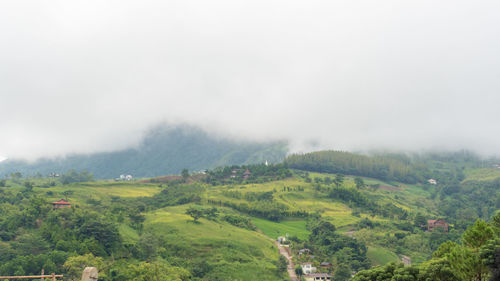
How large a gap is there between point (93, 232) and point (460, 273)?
5381 cm

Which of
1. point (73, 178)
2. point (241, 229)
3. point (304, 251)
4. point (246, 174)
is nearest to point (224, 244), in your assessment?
point (241, 229)

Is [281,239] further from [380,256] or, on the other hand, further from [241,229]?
[380,256]

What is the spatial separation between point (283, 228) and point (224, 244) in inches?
1132

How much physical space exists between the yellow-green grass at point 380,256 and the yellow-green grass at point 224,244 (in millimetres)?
18155

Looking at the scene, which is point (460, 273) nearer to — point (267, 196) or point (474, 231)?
point (474, 231)

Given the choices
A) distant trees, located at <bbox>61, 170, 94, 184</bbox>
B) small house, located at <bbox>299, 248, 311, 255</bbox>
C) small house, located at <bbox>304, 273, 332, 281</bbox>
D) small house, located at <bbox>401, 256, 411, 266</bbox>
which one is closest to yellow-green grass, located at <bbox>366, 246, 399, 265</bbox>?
small house, located at <bbox>401, 256, 411, 266</bbox>

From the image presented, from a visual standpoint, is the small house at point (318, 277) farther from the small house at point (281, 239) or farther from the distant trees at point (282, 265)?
the small house at point (281, 239)

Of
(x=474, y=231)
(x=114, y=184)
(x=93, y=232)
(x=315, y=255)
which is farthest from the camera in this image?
(x=114, y=184)

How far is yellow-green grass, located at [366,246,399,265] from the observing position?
7756 cm

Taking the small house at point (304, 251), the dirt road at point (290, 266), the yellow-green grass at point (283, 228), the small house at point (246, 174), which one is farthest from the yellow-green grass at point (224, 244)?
the small house at point (246, 174)

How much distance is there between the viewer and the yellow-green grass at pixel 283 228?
312ft

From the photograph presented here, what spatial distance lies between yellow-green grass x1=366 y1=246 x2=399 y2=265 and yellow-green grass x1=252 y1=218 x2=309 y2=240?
52.9 ft

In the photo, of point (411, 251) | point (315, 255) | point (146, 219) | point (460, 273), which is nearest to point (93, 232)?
point (146, 219)

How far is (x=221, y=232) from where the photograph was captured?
8244 centimetres
